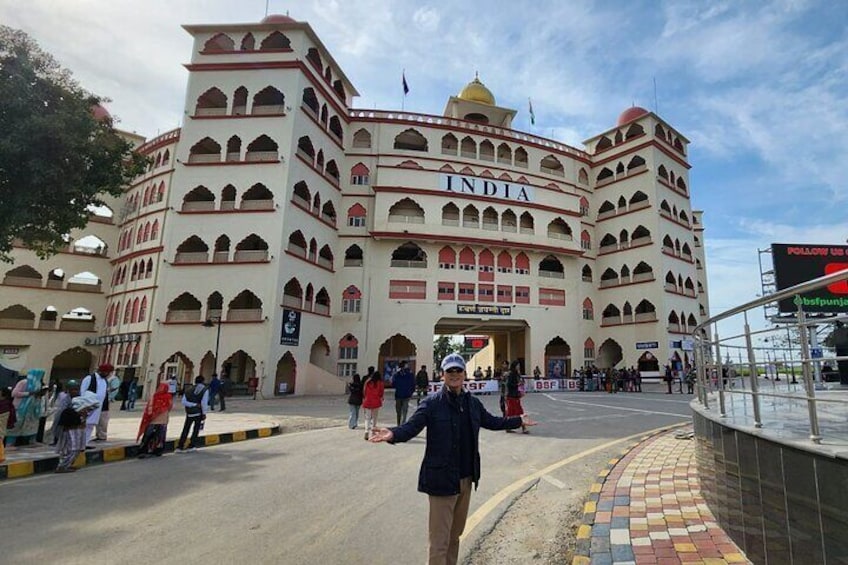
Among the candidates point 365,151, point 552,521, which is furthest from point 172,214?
point 552,521

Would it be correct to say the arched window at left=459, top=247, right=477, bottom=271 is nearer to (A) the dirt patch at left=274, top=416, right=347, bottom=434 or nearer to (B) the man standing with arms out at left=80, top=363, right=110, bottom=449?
(A) the dirt patch at left=274, top=416, right=347, bottom=434

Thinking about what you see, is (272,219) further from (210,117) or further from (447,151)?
(447,151)

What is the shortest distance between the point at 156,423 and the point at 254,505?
4297 mm

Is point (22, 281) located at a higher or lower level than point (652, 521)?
higher

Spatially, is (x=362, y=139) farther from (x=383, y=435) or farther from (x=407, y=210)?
(x=383, y=435)

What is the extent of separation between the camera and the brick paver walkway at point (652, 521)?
141 inches

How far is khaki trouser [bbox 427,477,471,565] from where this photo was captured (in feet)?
10.4

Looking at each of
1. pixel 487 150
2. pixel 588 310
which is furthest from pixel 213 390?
pixel 588 310

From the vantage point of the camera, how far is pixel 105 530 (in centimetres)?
453

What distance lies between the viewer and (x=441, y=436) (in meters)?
3.34

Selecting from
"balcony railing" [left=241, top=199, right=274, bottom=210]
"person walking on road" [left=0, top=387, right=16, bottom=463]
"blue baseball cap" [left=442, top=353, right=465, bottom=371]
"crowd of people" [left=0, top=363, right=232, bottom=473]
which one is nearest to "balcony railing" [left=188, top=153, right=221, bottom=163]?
"balcony railing" [left=241, top=199, right=274, bottom=210]

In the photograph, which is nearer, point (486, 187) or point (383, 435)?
point (383, 435)

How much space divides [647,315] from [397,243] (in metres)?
18.9

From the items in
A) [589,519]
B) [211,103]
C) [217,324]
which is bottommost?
[589,519]
